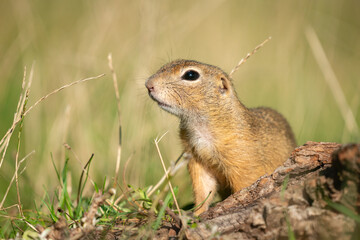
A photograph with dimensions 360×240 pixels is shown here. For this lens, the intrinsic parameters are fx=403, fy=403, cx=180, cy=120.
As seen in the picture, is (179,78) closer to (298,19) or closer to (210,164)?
(210,164)

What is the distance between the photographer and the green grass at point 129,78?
533 cm

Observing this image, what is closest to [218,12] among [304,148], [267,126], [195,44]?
[195,44]

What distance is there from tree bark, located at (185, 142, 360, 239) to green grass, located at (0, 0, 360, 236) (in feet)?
3.43

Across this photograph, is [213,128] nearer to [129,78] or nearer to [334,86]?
[334,86]

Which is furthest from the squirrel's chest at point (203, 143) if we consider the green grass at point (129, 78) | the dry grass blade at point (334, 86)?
the dry grass blade at point (334, 86)

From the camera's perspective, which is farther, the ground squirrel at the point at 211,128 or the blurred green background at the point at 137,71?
the blurred green background at the point at 137,71

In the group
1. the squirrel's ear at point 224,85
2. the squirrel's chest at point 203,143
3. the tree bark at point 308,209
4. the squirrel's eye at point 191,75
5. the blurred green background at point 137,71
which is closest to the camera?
the tree bark at point 308,209

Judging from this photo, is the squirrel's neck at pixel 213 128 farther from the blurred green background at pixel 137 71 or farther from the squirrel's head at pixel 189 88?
the blurred green background at pixel 137 71

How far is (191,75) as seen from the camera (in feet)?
15.3

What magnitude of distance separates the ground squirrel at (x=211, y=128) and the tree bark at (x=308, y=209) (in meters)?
1.27

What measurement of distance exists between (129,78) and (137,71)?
60 cm

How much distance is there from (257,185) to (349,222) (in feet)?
3.32

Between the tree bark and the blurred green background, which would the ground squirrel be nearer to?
the blurred green background

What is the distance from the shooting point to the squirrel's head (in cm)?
439
